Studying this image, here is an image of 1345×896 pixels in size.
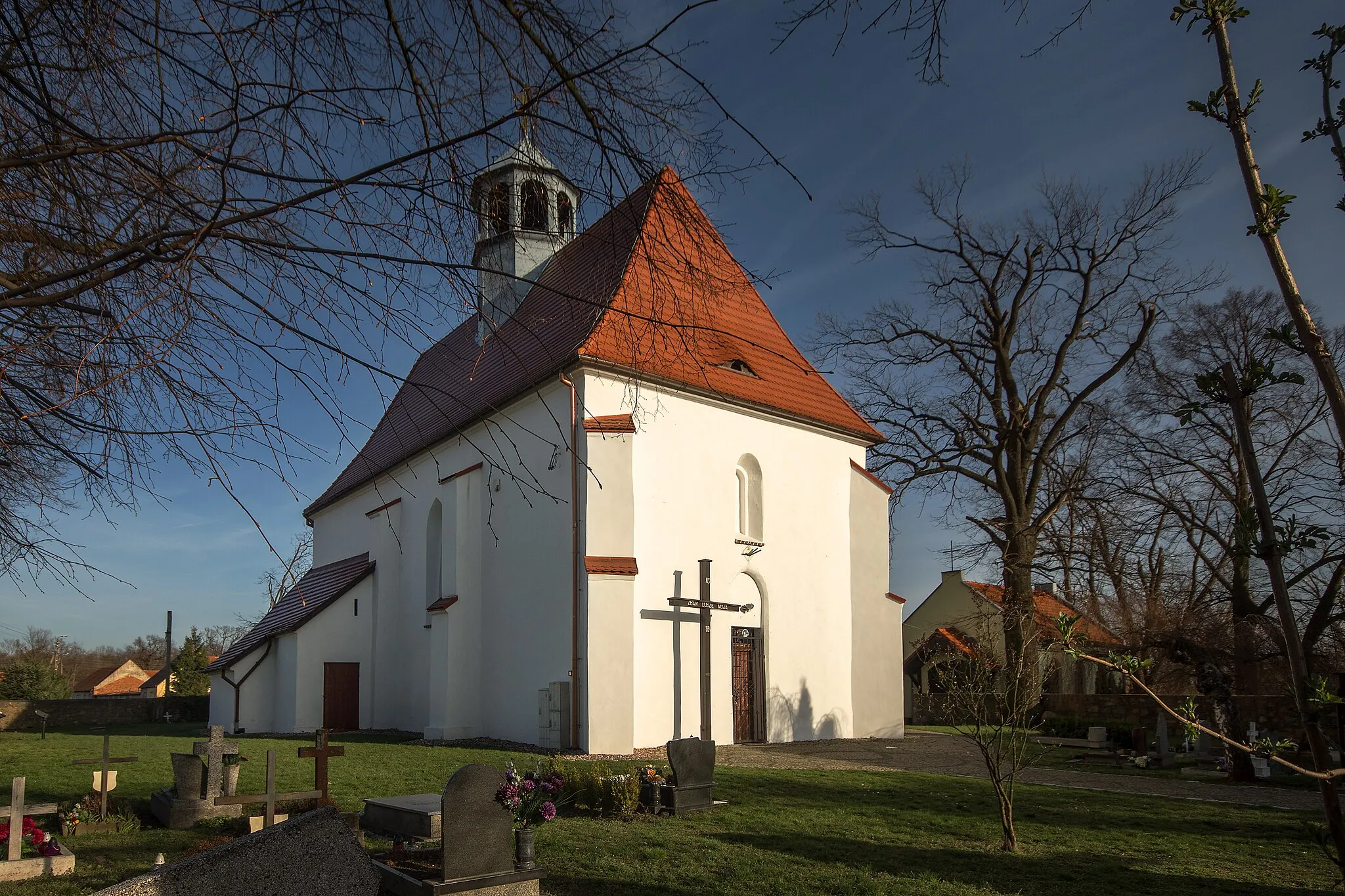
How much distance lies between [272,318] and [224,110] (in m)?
0.72

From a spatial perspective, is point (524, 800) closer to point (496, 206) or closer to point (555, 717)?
point (496, 206)

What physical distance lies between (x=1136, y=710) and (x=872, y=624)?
24.6ft

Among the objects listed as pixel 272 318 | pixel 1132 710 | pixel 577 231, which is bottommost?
pixel 1132 710

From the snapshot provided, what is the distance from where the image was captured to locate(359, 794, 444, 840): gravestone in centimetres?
841

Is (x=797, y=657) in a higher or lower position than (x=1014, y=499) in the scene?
lower

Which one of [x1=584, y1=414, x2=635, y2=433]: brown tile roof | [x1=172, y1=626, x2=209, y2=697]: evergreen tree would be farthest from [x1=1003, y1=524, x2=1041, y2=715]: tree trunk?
[x1=172, y1=626, x2=209, y2=697]: evergreen tree

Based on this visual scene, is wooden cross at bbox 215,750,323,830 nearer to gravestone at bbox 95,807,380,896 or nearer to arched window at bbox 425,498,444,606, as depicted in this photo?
gravestone at bbox 95,807,380,896

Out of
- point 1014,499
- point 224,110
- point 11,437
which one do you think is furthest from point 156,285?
point 1014,499

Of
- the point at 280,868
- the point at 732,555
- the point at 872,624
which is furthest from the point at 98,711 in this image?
the point at 280,868

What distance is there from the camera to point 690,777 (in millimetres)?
10266

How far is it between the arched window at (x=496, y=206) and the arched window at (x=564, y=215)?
301 millimetres

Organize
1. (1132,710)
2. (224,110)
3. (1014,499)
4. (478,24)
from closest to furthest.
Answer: (224,110) → (478,24) → (1132,710) → (1014,499)

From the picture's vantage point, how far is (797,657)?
63.9 ft

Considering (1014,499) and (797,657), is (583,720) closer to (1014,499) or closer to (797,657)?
(797,657)
